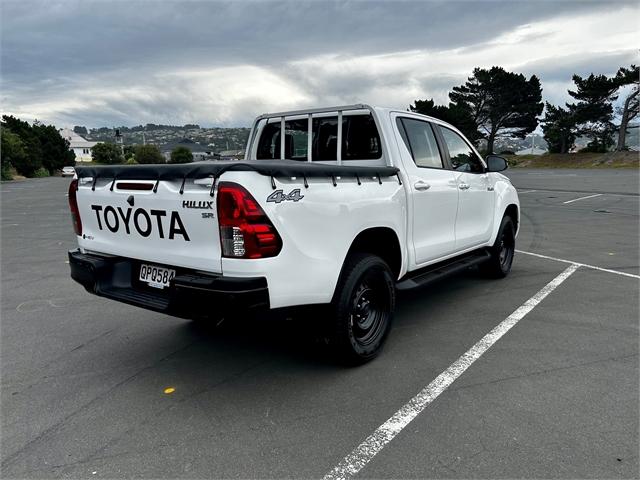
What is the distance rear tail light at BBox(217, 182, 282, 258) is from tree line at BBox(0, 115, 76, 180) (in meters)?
49.9

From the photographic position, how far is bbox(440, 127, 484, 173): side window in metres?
5.13

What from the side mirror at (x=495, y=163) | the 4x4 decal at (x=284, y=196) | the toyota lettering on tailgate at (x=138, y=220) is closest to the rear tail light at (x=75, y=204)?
the toyota lettering on tailgate at (x=138, y=220)

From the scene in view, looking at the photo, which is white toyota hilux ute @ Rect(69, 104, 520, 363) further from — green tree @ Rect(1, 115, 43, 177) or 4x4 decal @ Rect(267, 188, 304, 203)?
green tree @ Rect(1, 115, 43, 177)

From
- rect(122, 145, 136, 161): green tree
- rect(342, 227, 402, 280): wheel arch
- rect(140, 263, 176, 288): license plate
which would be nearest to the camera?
rect(140, 263, 176, 288): license plate

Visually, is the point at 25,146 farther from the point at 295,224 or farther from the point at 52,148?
the point at 295,224

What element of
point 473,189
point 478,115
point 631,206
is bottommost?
point 631,206

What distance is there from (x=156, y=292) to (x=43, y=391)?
111 cm

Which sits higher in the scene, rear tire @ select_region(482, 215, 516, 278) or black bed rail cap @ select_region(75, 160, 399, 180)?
black bed rail cap @ select_region(75, 160, 399, 180)

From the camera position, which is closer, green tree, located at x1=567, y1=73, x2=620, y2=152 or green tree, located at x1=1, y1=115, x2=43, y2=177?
green tree, located at x1=567, y1=73, x2=620, y2=152

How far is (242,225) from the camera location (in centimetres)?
275

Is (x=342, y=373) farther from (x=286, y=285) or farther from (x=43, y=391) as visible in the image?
(x=43, y=391)

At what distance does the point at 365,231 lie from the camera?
3615 millimetres

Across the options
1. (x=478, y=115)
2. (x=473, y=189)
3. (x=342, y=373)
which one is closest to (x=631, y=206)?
(x=473, y=189)

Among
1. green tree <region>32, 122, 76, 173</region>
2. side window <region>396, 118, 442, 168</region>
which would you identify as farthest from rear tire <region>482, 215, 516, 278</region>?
green tree <region>32, 122, 76, 173</region>
